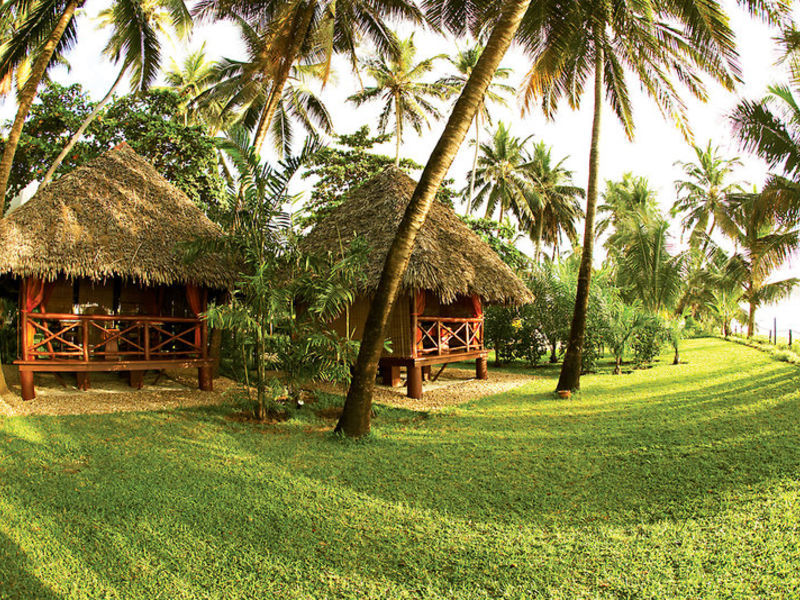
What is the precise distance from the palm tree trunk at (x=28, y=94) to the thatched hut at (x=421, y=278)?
482cm

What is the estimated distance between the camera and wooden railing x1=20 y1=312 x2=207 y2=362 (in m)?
7.46

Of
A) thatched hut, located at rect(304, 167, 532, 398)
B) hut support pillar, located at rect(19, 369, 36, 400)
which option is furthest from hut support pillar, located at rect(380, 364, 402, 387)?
hut support pillar, located at rect(19, 369, 36, 400)

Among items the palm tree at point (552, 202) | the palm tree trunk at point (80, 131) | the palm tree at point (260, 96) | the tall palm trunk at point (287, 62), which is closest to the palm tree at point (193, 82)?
the palm tree at point (260, 96)

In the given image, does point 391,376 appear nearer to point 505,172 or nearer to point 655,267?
point 655,267

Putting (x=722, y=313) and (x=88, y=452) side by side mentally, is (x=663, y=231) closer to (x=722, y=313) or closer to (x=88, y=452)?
(x=722, y=313)

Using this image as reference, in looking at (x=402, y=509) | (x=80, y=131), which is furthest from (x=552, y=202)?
(x=402, y=509)

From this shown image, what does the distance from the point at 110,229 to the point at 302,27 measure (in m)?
5.54

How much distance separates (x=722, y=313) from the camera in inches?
886

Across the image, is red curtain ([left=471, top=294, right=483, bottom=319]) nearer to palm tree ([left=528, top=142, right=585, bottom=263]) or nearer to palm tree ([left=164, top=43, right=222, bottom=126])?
palm tree ([left=164, top=43, right=222, bottom=126])

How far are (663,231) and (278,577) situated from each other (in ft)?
50.6

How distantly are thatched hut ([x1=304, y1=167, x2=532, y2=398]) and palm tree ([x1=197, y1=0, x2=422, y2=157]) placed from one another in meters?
2.51

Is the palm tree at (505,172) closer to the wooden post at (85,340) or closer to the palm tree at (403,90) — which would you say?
the palm tree at (403,90)

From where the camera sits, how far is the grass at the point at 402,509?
276 centimetres

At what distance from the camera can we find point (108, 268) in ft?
25.0
